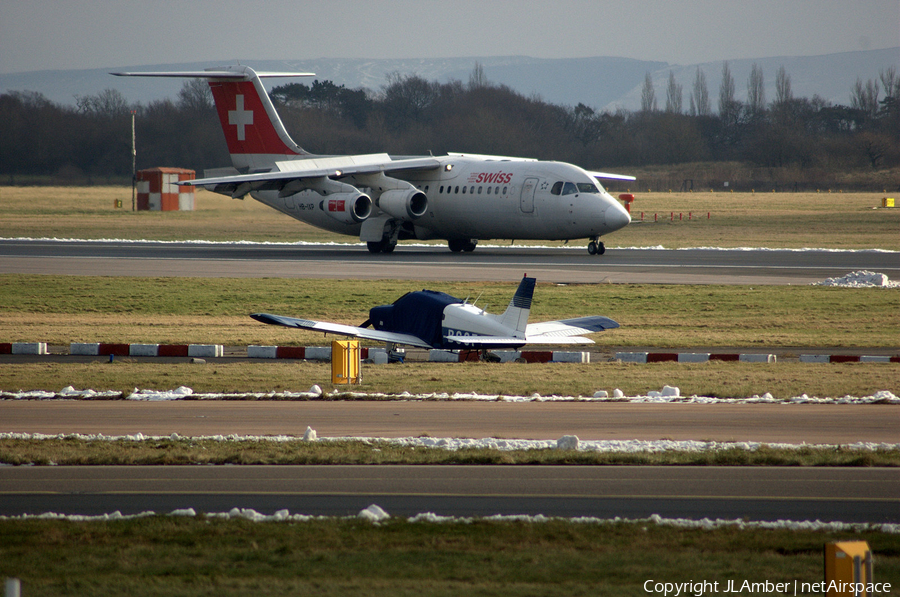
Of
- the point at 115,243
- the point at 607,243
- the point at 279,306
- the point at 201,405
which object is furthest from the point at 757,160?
the point at 201,405

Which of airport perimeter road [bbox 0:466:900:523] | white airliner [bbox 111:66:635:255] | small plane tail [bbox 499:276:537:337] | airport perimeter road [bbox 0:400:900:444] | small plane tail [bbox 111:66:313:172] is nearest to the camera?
airport perimeter road [bbox 0:466:900:523]

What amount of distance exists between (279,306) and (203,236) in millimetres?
30838

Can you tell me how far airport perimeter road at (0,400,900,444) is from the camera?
502 inches

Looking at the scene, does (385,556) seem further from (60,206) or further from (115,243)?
(60,206)

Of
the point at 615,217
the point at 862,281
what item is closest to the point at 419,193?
the point at 615,217

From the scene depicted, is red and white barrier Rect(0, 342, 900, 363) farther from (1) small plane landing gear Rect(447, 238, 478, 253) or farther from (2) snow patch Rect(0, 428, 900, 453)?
(1) small plane landing gear Rect(447, 238, 478, 253)

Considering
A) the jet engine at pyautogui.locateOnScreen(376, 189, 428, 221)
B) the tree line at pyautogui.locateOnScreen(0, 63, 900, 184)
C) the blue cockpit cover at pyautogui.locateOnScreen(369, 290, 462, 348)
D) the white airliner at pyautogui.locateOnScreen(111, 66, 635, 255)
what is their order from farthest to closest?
the tree line at pyautogui.locateOnScreen(0, 63, 900, 184), the jet engine at pyautogui.locateOnScreen(376, 189, 428, 221), the white airliner at pyautogui.locateOnScreen(111, 66, 635, 255), the blue cockpit cover at pyautogui.locateOnScreen(369, 290, 462, 348)

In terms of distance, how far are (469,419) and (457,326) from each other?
5.30m

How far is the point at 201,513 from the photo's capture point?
29.1ft

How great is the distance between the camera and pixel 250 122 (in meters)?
46.3

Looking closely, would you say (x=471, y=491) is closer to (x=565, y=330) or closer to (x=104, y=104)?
(x=565, y=330)

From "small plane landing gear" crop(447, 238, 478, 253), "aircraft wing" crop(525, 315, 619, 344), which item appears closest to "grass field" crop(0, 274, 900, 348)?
"aircraft wing" crop(525, 315, 619, 344)

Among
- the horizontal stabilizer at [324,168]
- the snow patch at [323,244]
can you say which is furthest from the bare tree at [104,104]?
the horizontal stabilizer at [324,168]

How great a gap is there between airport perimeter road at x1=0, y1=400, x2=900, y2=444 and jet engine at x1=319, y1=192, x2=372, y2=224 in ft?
86.5
